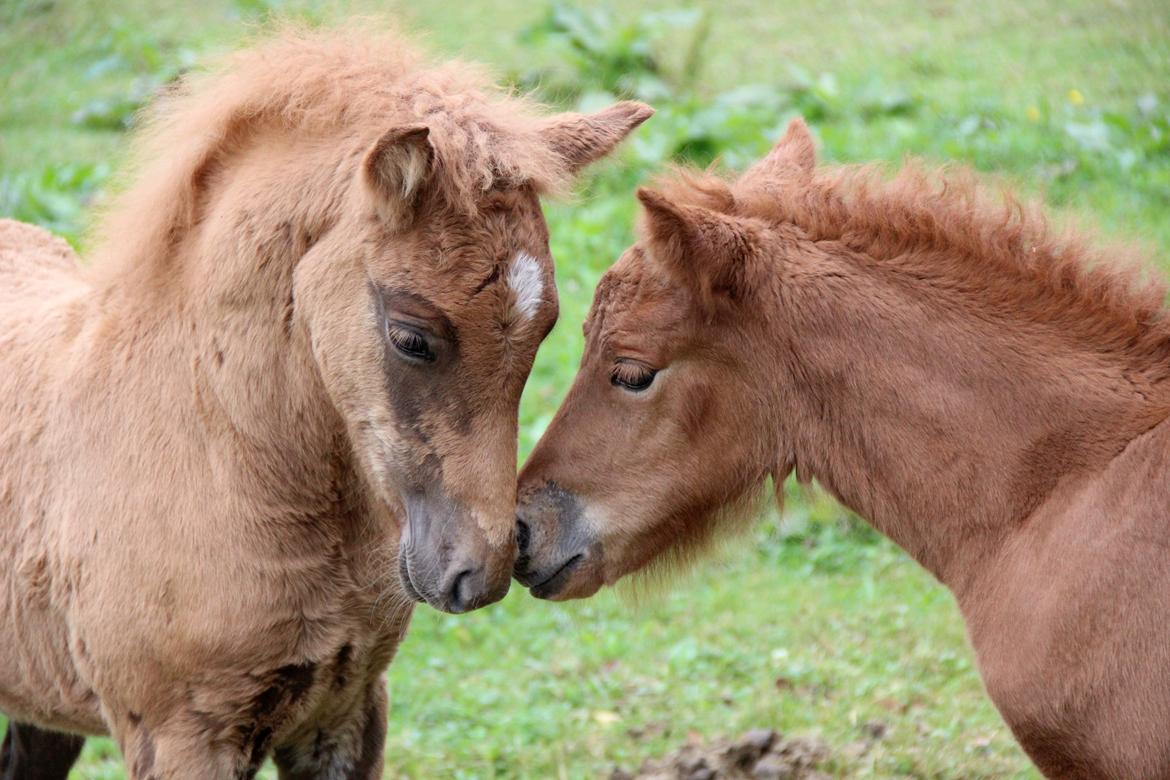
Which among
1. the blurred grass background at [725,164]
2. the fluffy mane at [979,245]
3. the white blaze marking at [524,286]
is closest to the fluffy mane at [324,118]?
the white blaze marking at [524,286]

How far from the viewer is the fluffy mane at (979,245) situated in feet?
12.2

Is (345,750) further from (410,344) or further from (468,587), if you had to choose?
(410,344)

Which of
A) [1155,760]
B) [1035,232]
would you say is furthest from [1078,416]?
[1155,760]

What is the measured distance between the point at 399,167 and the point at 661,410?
1164 millimetres

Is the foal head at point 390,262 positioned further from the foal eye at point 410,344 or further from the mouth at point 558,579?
the mouth at point 558,579

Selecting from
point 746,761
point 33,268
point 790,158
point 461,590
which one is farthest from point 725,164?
point 461,590

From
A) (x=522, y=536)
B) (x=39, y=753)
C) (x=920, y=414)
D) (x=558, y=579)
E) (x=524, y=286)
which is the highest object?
(x=524, y=286)

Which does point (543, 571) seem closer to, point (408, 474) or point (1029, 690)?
point (408, 474)

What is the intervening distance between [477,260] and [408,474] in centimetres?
60

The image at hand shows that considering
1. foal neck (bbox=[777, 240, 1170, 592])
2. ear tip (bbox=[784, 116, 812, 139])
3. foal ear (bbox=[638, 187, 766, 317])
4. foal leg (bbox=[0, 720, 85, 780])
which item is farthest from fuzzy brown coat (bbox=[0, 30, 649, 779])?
foal leg (bbox=[0, 720, 85, 780])

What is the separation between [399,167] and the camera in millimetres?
3297

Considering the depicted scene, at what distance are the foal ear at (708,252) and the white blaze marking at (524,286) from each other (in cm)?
44

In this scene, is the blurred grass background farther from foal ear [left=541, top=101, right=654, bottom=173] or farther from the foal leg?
the foal leg

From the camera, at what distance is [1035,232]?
12.6ft
